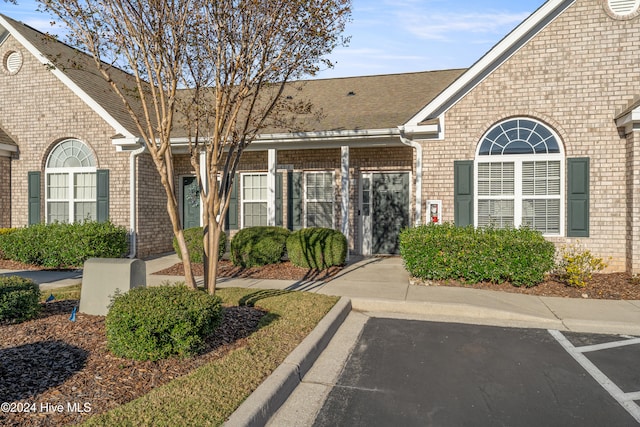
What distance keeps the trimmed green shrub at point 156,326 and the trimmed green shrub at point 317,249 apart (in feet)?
17.3

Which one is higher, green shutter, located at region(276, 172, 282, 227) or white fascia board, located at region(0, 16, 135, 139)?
white fascia board, located at region(0, 16, 135, 139)

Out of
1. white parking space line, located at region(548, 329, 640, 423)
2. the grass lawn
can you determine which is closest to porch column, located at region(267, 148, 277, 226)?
the grass lawn

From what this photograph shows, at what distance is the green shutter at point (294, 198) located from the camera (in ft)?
39.6

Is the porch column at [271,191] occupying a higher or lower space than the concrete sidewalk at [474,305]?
higher

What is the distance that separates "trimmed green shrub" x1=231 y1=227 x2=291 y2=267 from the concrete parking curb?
427 cm

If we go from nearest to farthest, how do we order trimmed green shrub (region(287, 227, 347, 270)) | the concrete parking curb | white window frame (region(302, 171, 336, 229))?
the concrete parking curb → trimmed green shrub (region(287, 227, 347, 270)) → white window frame (region(302, 171, 336, 229))

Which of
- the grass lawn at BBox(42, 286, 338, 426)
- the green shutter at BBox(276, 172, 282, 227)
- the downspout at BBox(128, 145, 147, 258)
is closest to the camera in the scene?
the grass lawn at BBox(42, 286, 338, 426)

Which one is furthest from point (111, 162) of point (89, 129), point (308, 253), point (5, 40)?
point (308, 253)

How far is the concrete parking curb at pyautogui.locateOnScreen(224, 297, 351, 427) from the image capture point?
297 cm

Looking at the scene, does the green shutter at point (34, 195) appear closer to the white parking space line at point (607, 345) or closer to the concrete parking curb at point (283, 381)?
the concrete parking curb at point (283, 381)

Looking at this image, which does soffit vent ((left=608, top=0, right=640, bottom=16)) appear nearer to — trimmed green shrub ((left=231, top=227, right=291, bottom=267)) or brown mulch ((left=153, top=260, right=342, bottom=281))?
brown mulch ((left=153, top=260, right=342, bottom=281))

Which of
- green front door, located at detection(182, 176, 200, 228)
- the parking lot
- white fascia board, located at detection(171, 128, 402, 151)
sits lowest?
the parking lot

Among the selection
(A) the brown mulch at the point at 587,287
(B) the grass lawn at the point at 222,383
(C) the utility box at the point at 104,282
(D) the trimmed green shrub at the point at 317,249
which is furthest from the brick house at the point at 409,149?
(B) the grass lawn at the point at 222,383

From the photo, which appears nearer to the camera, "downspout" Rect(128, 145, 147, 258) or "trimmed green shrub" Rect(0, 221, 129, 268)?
"trimmed green shrub" Rect(0, 221, 129, 268)
